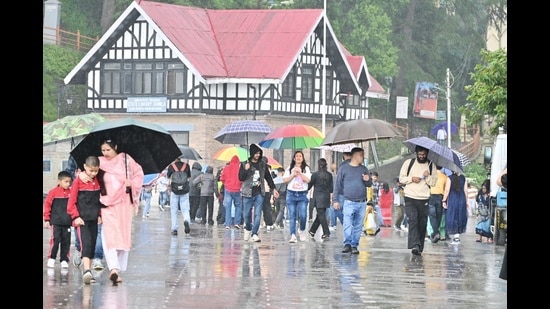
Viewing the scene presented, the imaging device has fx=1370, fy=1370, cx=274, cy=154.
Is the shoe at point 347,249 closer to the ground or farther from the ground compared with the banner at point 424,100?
closer to the ground

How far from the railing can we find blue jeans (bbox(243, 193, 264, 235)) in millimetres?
38151

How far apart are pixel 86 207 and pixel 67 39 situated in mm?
49503

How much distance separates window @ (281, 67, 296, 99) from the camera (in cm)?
5772

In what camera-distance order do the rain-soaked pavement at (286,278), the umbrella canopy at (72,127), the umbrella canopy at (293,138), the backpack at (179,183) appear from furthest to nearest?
1. the umbrella canopy at (293,138)
2. the backpack at (179,183)
3. the umbrella canopy at (72,127)
4. the rain-soaked pavement at (286,278)

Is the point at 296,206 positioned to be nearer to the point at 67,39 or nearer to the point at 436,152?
the point at 436,152

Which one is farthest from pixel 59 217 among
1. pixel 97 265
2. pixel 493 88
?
pixel 493 88

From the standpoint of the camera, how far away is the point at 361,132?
21766 millimetres

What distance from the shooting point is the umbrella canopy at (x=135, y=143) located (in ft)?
51.3

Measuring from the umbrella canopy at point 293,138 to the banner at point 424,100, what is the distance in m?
43.3

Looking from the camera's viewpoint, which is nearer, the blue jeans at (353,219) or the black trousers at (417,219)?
the black trousers at (417,219)

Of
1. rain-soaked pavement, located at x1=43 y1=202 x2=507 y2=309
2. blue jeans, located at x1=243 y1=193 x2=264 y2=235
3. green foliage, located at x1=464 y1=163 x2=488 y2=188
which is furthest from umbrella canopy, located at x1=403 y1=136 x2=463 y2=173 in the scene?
green foliage, located at x1=464 y1=163 x2=488 y2=188

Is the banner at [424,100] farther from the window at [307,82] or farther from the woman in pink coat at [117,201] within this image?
the woman in pink coat at [117,201]

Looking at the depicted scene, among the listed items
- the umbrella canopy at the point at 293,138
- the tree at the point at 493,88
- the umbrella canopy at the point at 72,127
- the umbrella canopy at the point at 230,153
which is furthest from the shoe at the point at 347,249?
the tree at the point at 493,88
